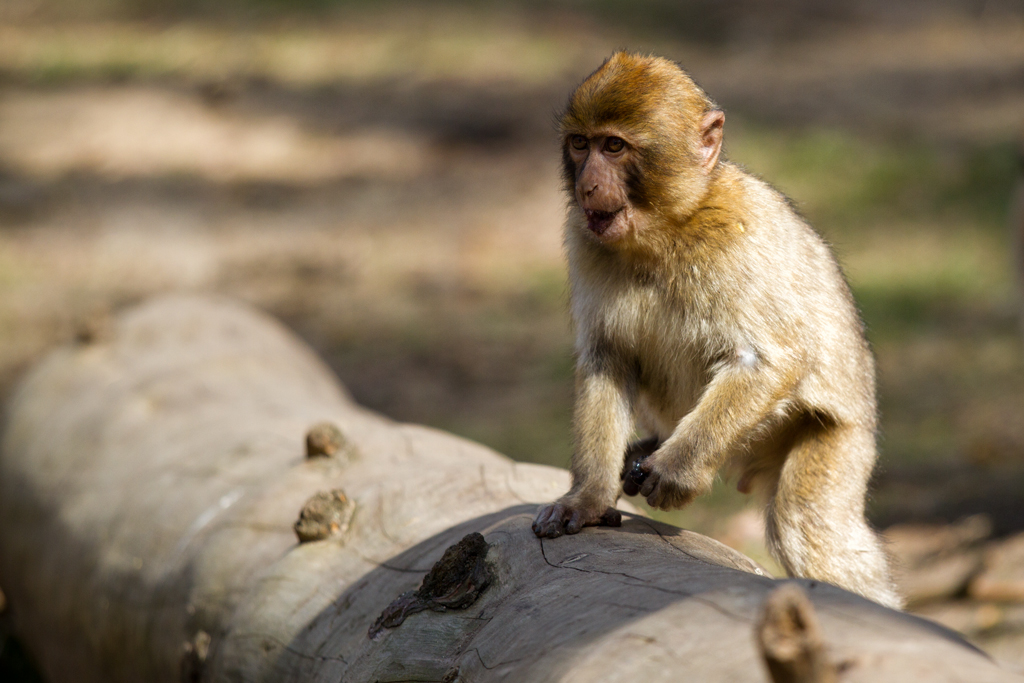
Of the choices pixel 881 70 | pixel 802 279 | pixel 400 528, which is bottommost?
pixel 400 528

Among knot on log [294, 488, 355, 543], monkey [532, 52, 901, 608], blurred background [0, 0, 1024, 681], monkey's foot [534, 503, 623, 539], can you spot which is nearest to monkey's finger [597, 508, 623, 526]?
monkey's foot [534, 503, 623, 539]

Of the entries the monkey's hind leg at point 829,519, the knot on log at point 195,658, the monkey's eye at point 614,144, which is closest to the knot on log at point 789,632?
the monkey's hind leg at point 829,519

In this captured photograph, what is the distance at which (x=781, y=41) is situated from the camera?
13.2 metres

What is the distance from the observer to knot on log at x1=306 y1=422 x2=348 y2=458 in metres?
3.57

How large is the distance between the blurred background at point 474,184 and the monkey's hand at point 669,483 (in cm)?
271

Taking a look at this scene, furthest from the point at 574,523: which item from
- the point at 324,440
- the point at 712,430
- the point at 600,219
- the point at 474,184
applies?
the point at 474,184

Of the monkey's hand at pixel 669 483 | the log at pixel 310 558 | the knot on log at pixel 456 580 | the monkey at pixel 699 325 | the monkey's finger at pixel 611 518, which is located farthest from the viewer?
the monkey at pixel 699 325

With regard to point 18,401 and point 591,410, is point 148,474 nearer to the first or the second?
point 18,401

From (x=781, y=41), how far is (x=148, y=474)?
36.9 feet

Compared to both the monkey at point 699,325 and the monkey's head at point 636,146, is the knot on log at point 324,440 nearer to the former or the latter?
the monkey at point 699,325

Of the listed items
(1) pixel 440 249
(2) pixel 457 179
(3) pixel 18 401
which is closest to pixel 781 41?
(2) pixel 457 179

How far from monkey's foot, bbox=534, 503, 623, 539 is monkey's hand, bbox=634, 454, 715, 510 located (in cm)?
18

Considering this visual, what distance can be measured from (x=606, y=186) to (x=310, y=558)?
57.9 inches

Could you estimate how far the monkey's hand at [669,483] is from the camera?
2.98 metres
